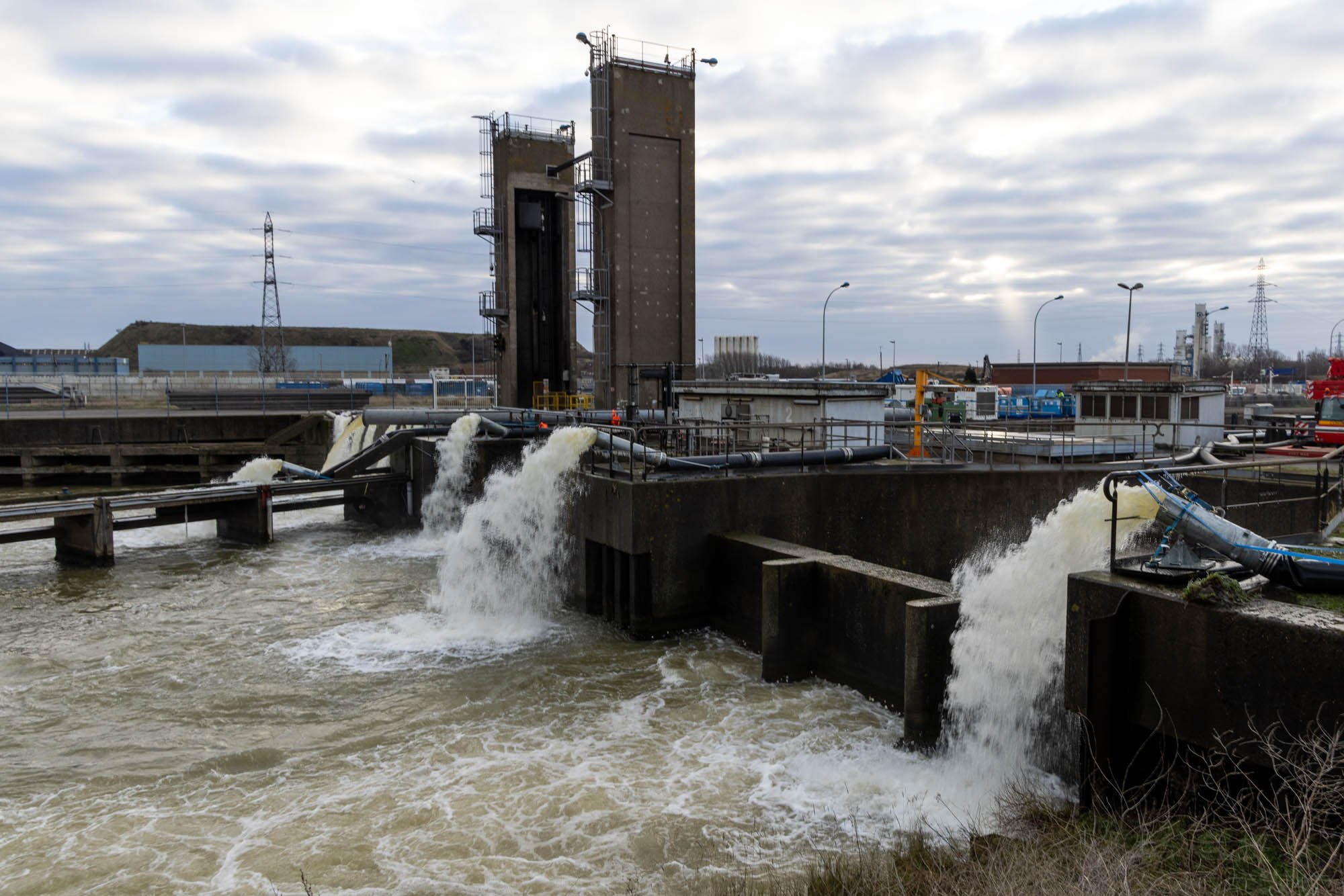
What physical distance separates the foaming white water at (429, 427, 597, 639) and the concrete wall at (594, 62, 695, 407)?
49.0 ft

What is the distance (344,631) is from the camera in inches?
583

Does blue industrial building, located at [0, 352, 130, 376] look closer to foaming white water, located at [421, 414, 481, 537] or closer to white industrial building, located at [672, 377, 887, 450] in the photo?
foaming white water, located at [421, 414, 481, 537]

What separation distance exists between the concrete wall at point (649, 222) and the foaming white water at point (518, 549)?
14934 mm

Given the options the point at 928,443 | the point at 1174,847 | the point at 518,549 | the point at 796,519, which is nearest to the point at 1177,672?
the point at 1174,847

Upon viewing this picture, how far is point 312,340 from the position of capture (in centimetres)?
14662

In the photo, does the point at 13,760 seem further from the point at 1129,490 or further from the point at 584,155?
the point at 584,155

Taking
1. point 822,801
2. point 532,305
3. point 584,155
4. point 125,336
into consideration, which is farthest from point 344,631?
point 125,336

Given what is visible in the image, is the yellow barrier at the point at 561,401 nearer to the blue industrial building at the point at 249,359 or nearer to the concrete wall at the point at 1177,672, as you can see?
the concrete wall at the point at 1177,672

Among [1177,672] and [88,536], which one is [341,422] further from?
[1177,672]

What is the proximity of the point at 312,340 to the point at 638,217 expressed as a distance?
5055 inches

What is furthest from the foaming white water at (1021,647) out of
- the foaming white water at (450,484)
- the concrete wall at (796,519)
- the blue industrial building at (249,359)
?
the blue industrial building at (249,359)

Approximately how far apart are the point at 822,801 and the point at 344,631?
914cm

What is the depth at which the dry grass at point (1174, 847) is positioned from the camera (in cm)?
535

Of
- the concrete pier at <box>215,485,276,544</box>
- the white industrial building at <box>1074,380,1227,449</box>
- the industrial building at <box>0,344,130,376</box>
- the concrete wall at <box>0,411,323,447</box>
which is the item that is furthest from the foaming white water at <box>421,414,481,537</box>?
the industrial building at <box>0,344,130,376</box>
